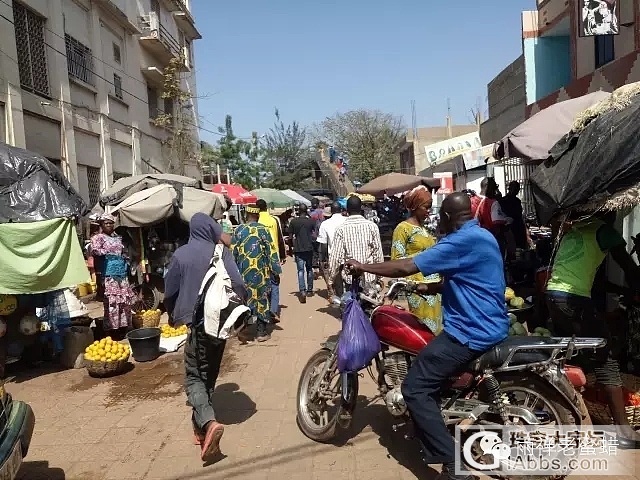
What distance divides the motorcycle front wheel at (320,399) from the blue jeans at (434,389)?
0.83m

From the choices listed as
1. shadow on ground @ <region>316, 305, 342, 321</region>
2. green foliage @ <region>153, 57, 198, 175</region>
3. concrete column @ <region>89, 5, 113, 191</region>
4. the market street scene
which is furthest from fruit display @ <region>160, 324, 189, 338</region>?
green foliage @ <region>153, 57, 198, 175</region>

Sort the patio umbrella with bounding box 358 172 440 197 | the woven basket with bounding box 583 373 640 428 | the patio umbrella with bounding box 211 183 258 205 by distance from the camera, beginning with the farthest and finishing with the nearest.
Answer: the patio umbrella with bounding box 211 183 258 205
the patio umbrella with bounding box 358 172 440 197
the woven basket with bounding box 583 373 640 428

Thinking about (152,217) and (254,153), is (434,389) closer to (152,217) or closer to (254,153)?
(152,217)

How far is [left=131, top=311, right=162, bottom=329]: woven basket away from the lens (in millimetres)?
8359

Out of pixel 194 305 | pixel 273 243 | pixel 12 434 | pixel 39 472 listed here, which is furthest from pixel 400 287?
pixel 273 243

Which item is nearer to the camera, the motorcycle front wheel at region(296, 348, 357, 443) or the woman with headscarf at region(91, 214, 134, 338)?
the motorcycle front wheel at region(296, 348, 357, 443)

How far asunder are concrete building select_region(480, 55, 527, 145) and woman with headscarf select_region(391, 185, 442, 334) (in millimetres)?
12425

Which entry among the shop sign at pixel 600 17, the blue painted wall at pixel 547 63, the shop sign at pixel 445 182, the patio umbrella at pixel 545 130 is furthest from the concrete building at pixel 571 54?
the patio umbrella at pixel 545 130

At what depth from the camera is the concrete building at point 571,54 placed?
9797 mm

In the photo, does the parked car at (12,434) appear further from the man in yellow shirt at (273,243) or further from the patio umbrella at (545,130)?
the patio umbrella at (545,130)

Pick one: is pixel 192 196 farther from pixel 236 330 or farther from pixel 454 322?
pixel 454 322

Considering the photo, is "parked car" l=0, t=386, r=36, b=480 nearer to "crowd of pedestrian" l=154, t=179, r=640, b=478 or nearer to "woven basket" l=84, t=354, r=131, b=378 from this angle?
"crowd of pedestrian" l=154, t=179, r=640, b=478

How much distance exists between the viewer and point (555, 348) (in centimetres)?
330

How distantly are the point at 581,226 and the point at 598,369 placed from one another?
105 cm
